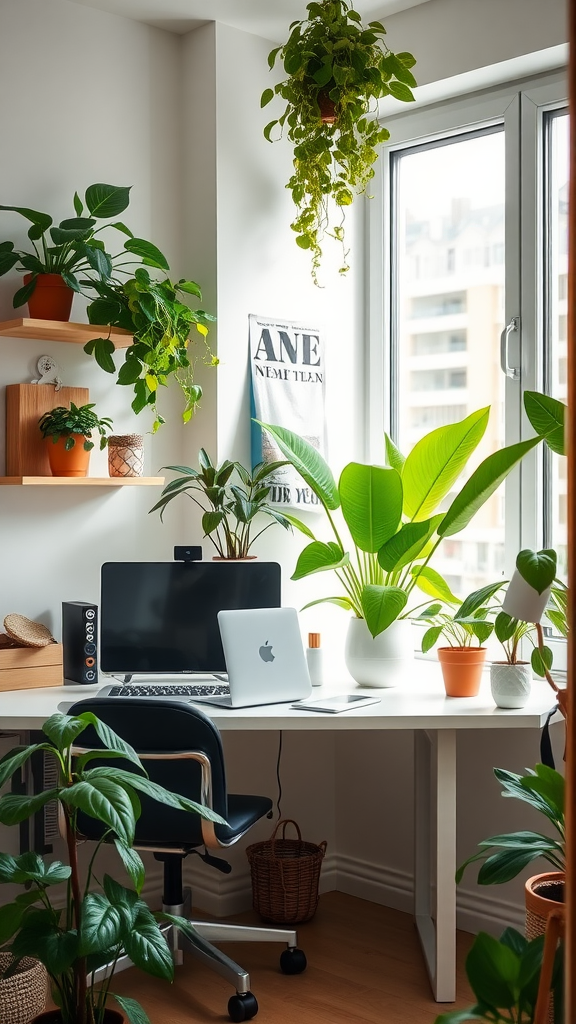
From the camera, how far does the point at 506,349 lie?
10.6 feet

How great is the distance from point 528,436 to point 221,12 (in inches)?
65.1

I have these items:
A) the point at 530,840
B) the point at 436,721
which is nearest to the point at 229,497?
the point at 436,721

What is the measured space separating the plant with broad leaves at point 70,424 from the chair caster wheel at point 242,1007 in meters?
1.54

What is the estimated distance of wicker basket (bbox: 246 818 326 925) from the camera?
3211 mm

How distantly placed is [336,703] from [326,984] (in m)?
0.79

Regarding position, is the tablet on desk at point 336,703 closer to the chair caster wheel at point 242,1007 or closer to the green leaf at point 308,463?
the green leaf at point 308,463

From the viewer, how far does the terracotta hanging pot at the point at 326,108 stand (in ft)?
10.2

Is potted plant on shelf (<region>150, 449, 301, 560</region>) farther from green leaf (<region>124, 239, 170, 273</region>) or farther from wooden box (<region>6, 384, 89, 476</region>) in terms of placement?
green leaf (<region>124, 239, 170, 273</region>)

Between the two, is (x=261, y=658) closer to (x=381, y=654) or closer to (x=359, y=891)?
(x=381, y=654)

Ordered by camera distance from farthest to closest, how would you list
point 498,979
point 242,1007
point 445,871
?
1. point 445,871
2. point 242,1007
3. point 498,979

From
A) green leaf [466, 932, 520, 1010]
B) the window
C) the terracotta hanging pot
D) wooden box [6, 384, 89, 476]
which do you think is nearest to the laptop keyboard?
wooden box [6, 384, 89, 476]

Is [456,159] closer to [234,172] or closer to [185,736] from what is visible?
[234,172]

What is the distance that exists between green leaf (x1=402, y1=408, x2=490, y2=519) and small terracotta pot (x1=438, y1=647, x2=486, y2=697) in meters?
0.45

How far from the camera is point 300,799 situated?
356cm
